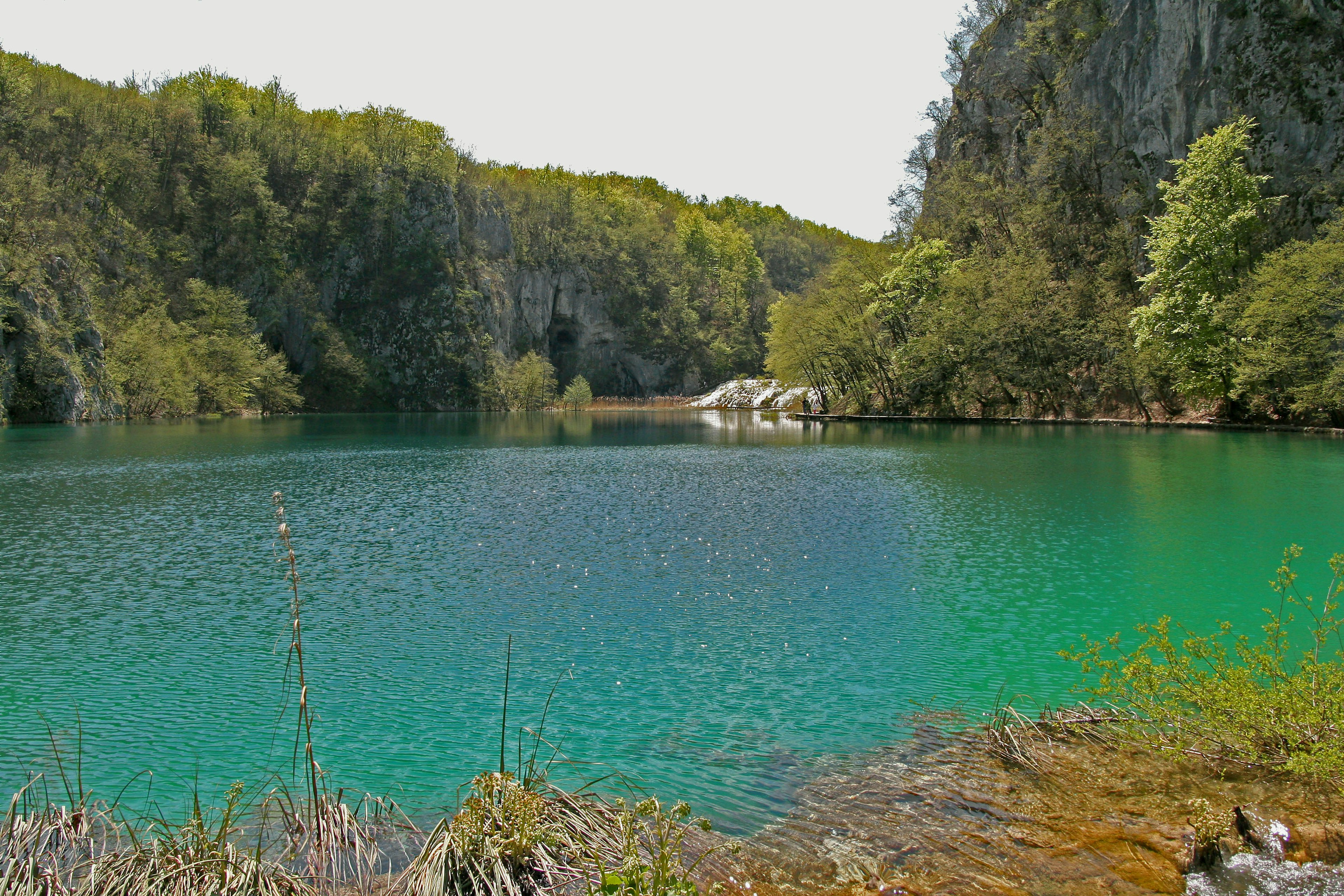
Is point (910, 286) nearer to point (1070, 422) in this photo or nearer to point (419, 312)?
point (1070, 422)

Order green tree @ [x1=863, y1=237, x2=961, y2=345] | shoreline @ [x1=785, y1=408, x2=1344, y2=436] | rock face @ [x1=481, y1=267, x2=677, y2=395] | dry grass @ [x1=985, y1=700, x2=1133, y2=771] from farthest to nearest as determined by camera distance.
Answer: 1. rock face @ [x1=481, y1=267, x2=677, y2=395]
2. green tree @ [x1=863, y1=237, x2=961, y2=345]
3. shoreline @ [x1=785, y1=408, x2=1344, y2=436]
4. dry grass @ [x1=985, y1=700, x2=1133, y2=771]

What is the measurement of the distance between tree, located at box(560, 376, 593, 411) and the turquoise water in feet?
302

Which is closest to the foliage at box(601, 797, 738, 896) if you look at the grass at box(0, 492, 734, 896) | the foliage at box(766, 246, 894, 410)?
the grass at box(0, 492, 734, 896)

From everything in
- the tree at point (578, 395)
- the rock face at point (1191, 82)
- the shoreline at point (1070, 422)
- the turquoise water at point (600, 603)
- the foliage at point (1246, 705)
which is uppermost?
the rock face at point (1191, 82)

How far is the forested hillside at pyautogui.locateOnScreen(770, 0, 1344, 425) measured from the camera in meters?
44.1

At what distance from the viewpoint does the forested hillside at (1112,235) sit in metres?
44.1

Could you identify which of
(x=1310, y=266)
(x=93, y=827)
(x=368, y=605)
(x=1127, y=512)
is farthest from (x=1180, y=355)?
(x=93, y=827)

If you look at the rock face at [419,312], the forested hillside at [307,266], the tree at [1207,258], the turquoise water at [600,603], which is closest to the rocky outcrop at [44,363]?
the forested hillside at [307,266]

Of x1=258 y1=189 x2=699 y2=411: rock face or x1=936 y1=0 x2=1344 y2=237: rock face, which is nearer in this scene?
x1=936 y1=0 x2=1344 y2=237: rock face

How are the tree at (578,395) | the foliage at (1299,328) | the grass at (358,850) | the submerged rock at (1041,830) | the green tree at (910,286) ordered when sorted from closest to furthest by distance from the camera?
1. the grass at (358,850)
2. the submerged rock at (1041,830)
3. the foliage at (1299,328)
4. the green tree at (910,286)
5. the tree at (578,395)

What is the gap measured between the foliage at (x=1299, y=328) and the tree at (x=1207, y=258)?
1.72 meters

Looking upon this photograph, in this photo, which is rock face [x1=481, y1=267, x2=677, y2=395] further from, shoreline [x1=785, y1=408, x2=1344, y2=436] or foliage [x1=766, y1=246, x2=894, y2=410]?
shoreline [x1=785, y1=408, x2=1344, y2=436]

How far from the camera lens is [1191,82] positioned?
5028 cm

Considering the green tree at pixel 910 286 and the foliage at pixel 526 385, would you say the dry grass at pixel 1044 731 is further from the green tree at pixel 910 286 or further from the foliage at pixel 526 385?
the foliage at pixel 526 385
